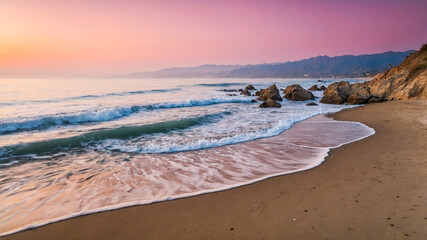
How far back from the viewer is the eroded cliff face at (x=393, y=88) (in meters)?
18.9

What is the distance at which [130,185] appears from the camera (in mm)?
5031

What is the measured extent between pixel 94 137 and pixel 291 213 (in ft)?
30.1

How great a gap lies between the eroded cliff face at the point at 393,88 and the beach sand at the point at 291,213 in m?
18.4

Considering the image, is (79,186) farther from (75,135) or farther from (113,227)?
(75,135)

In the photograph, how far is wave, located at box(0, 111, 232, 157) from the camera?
8133 millimetres

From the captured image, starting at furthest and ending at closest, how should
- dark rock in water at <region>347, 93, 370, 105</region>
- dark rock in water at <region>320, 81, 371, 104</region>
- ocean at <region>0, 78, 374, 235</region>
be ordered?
dark rock in water at <region>320, 81, 371, 104</region> → dark rock in water at <region>347, 93, 370, 105</region> → ocean at <region>0, 78, 374, 235</region>

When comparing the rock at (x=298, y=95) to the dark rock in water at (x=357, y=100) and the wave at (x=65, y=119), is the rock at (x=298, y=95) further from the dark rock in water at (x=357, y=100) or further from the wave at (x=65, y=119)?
the wave at (x=65, y=119)

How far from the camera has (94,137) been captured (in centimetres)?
994

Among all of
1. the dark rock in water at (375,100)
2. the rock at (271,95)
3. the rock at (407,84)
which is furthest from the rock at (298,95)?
the dark rock in water at (375,100)

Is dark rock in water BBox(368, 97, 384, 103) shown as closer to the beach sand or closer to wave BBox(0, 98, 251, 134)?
Result: the beach sand

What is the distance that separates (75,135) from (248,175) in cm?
861

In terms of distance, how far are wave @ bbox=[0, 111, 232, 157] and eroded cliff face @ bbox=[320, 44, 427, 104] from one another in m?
15.3

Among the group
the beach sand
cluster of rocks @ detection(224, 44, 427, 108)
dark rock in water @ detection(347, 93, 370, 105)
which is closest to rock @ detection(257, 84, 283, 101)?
cluster of rocks @ detection(224, 44, 427, 108)

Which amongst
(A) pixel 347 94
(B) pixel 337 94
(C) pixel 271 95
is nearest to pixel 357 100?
(B) pixel 337 94
